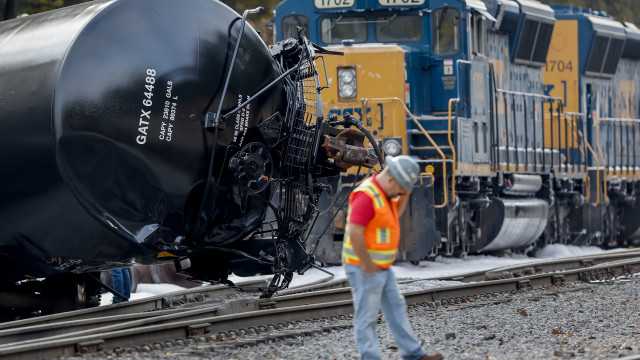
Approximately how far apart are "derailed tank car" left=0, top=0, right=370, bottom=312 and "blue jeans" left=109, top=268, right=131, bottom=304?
4.32 ft

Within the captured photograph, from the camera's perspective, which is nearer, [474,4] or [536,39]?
[474,4]

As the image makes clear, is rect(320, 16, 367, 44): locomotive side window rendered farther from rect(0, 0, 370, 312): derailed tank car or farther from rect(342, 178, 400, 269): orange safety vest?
rect(342, 178, 400, 269): orange safety vest

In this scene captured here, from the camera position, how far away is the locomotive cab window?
17.5 metres

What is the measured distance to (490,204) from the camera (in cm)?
1861

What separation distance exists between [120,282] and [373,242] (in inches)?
213

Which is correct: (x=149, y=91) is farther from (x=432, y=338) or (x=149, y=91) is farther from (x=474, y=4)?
(x=474, y=4)

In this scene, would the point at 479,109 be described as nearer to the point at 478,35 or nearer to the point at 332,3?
the point at 478,35

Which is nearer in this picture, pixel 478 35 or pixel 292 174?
pixel 292 174

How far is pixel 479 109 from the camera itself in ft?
58.9

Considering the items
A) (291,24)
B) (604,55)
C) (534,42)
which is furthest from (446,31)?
(604,55)

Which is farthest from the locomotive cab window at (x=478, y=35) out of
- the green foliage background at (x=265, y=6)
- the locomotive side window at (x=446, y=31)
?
the green foliage background at (x=265, y=6)

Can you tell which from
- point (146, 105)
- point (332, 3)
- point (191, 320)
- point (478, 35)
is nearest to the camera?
point (146, 105)

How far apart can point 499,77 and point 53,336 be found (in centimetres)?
1202

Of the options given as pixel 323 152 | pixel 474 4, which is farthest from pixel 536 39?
pixel 323 152
